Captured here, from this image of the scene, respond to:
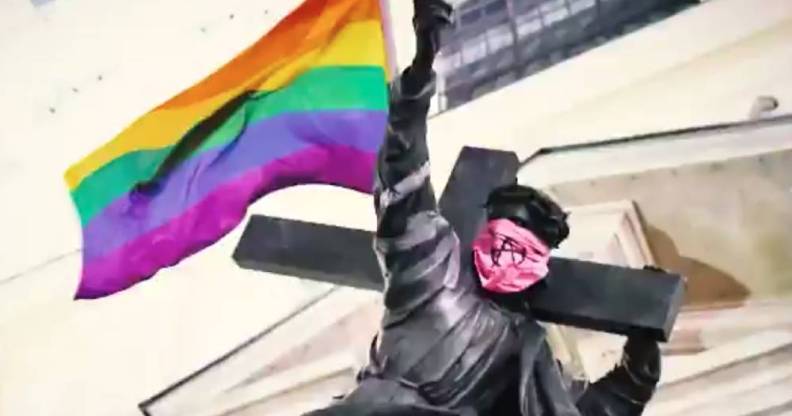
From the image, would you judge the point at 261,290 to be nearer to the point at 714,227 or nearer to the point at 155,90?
the point at 155,90

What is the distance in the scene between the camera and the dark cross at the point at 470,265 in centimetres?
117

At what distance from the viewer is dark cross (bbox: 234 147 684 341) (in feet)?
3.84

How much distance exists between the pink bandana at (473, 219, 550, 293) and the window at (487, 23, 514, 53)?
2.12ft

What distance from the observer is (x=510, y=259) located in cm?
117

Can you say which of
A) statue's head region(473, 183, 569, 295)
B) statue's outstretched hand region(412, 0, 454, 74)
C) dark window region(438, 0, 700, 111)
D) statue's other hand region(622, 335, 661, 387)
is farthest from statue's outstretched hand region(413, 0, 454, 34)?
dark window region(438, 0, 700, 111)

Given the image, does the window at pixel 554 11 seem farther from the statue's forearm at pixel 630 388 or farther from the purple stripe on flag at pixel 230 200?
the statue's forearm at pixel 630 388

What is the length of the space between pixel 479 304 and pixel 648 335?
0.13 meters

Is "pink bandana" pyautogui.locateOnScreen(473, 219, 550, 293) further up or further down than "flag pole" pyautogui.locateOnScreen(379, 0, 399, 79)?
further down

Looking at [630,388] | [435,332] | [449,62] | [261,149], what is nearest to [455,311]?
[435,332]

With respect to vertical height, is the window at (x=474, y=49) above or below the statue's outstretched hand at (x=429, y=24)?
below

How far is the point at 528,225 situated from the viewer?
1186mm

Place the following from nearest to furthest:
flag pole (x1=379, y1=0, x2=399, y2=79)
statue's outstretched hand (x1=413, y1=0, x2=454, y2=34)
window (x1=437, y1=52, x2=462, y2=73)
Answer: statue's outstretched hand (x1=413, y1=0, x2=454, y2=34) < flag pole (x1=379, y1=0, x2=399, y2=79) < window (x1=437, y1=52, x2=462, y2=73)

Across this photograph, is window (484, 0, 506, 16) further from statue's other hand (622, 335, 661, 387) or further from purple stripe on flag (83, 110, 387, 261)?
statue's other hand (622, 335, 661, 387)

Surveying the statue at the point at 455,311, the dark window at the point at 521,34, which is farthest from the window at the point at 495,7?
the statue at the point at 455,311
